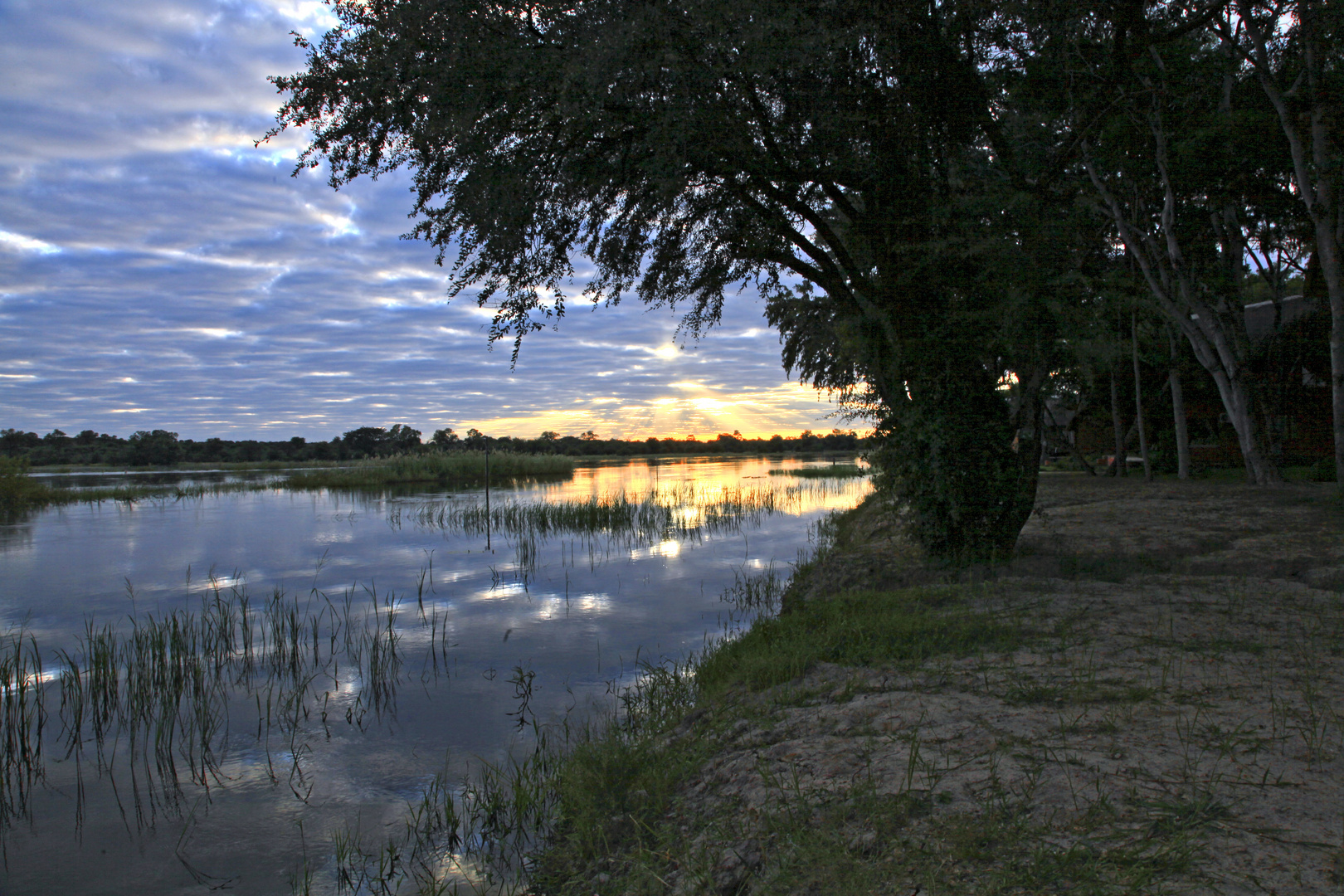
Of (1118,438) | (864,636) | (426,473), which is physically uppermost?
(1118,438)

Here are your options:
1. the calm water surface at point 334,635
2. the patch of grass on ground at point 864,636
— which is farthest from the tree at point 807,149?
the calm water surface at point 334,635

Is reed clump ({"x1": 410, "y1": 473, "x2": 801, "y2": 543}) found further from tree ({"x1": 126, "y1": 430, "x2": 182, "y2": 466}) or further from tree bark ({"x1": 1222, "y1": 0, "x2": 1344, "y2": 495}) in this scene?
tree ({"x1": 126, "y1": 430, "x2": 182, "y2": 466})

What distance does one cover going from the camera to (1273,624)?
5832 mm

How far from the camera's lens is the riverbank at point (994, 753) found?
275 centimetres

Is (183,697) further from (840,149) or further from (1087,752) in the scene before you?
(840,149)

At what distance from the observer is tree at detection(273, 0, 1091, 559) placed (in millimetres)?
8125

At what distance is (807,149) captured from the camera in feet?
30.6

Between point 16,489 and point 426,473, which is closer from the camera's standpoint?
point 16,489

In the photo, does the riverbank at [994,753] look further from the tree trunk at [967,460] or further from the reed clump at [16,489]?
the reed clump at [16,489]

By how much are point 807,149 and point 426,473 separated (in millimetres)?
35905

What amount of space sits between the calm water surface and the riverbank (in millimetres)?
1593

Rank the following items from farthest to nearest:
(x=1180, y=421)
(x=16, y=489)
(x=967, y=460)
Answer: (x=16, y=489) → (x=1180, y=421) → (x=967, y=460)

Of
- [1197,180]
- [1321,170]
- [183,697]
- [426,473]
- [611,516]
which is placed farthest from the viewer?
[426,473]

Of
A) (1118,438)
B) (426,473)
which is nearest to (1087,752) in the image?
(1118,438)
